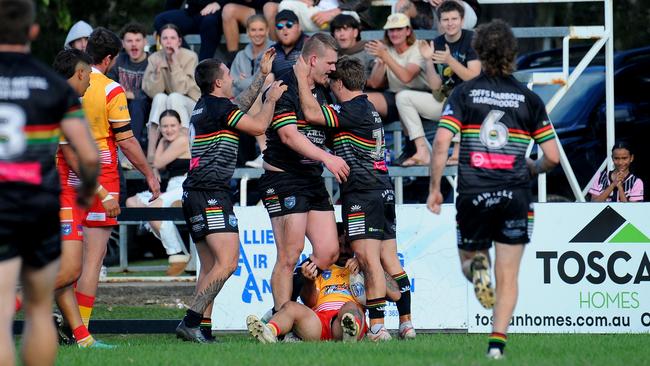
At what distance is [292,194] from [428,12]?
5.98 m

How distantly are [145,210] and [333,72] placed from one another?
107 inches

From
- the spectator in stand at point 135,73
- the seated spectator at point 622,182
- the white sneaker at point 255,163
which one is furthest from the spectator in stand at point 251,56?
the seated spectator at point 622,182

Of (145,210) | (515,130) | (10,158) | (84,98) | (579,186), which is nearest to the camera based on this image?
(10,158)

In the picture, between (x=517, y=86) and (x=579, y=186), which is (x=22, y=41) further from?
(x=579, y=186)

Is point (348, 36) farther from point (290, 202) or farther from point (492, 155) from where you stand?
point (492, 155)

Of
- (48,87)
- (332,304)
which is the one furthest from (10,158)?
(332,304)

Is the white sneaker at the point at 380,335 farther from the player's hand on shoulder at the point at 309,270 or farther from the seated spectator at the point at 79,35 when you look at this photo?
the seated spectator at the point at 79,35

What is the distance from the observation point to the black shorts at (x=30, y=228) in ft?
19.9

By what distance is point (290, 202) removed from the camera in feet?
33.2

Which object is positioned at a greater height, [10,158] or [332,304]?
[10,158]

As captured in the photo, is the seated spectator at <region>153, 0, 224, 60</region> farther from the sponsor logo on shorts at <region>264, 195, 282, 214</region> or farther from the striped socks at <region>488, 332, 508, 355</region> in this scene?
the striped socks at <region>488, 332, 508, 355</region>

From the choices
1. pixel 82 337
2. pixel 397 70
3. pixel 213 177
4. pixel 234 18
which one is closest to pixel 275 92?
pixel 213 177

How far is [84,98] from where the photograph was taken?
9891mm

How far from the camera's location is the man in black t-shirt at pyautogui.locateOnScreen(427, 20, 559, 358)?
26.1 feet
